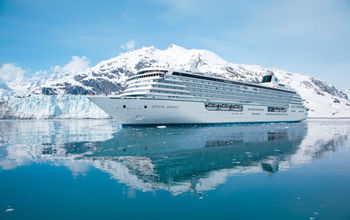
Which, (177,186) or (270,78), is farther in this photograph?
(270,78)

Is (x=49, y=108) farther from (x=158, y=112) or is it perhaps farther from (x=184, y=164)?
(x=184, y=164)

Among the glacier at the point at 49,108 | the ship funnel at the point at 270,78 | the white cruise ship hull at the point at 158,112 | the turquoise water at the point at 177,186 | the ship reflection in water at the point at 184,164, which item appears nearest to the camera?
the turquoise water at the point at 177,186

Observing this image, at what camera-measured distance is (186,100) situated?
134 ft

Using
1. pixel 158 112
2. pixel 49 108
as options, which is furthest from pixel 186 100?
pixel 49 108

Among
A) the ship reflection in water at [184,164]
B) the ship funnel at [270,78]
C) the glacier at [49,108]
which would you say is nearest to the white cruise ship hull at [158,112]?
the ship reflection in water at [184,164]

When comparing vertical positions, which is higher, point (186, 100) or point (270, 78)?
point (270, 78)

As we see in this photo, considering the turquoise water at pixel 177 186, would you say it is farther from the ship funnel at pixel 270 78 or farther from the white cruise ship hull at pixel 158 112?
the ship funnel at pixel 270 78

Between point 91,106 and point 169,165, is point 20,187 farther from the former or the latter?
point 91,106

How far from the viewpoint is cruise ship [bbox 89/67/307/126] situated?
3572 centimetres

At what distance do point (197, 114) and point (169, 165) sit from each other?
100ft

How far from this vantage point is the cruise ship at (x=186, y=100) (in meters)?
35.7

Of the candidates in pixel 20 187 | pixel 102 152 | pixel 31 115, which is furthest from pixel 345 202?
pixel 31 115

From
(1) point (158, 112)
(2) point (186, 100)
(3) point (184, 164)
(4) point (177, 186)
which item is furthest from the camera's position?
(2) point (186, 100)

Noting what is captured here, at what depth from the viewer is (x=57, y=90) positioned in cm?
17262
